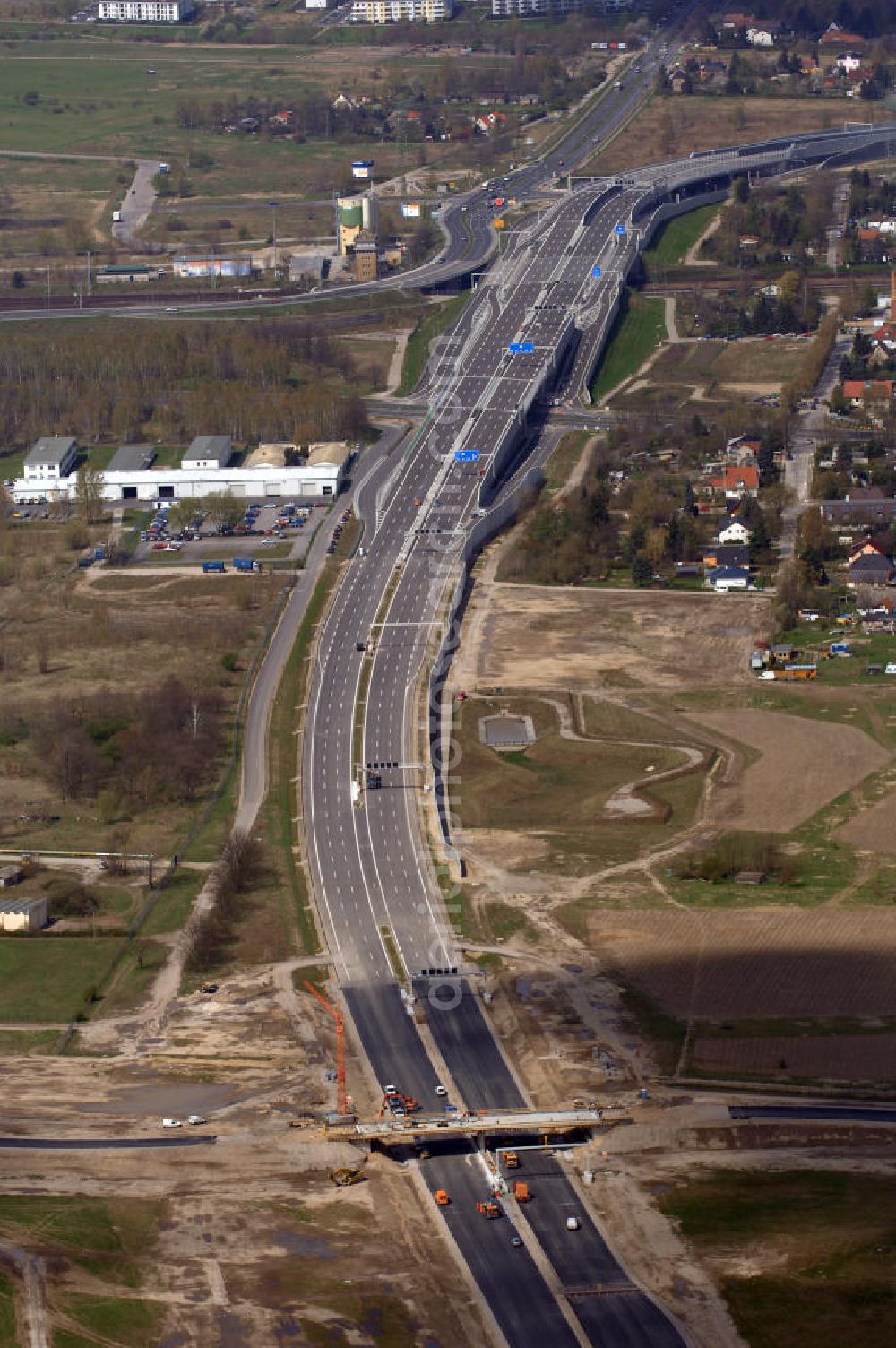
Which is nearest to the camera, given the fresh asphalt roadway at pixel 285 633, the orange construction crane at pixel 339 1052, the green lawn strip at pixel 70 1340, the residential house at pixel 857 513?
the green lawn strip at pixel 70 1340

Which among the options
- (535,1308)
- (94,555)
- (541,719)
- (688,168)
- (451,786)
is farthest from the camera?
(688,168)

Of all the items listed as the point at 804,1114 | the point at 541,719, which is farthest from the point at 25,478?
the point at 804,1114

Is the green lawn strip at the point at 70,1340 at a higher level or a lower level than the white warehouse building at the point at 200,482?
higher

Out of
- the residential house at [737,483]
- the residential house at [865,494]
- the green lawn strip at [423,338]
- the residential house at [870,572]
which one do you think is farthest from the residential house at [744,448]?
the green lawn strip at [423,338]

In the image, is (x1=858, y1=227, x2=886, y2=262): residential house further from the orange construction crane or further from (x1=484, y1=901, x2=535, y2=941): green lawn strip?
the orange construction crane

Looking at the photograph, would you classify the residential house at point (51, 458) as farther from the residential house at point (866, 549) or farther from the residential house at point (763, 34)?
the residential house at point (763, 34)

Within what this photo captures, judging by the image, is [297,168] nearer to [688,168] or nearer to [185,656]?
[688,168]

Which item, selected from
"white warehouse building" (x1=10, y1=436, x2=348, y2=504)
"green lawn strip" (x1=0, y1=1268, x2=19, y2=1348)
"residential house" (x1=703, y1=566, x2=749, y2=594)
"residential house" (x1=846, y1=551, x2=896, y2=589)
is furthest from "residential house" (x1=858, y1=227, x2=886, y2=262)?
"green lawn strip" (x1=0, y1=1268, x2=19, y2=1348)

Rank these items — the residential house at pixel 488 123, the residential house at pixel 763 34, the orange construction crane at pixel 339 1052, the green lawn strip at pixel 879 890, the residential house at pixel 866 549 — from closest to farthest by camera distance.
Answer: the orange construction crane at pixel 339 1052 → the green lawn strip at pixel 879 890 → the residential house at pixel 866 549 → the residential house at pixel 488 123 → the residential house at pixel 763 34
